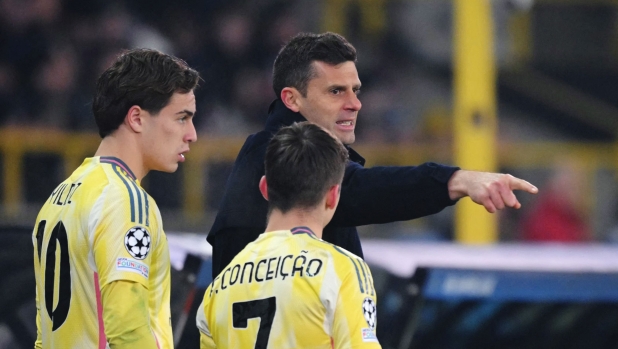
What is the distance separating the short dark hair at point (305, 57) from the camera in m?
3.44

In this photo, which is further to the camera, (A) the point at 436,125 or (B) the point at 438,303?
(A) the point at 436,125

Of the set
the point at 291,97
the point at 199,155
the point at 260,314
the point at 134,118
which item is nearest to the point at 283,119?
the point at 291,97

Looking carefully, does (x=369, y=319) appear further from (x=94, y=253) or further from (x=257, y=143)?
(x=257, y=143)

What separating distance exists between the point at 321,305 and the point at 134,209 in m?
0.66

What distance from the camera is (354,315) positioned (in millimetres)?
2568

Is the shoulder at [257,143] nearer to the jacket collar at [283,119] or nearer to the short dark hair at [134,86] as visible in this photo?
the jacket collar at [283,119]

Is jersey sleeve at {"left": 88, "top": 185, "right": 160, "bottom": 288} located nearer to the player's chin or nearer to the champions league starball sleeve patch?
the player's chin

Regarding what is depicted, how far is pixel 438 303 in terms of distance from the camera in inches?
208

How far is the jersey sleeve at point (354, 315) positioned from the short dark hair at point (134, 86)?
855 millimetres

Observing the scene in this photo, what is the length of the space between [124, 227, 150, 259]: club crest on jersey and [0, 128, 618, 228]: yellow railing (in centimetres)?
638

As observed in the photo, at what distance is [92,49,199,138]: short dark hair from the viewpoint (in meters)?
3.07

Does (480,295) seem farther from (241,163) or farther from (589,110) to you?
(589,110)

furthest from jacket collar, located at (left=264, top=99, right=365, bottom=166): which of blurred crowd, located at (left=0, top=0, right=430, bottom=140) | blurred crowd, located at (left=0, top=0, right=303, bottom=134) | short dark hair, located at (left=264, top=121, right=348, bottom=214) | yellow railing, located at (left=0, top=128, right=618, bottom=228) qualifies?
blurred crowd, located at (left=0, top=0, right=430, bottom=140)

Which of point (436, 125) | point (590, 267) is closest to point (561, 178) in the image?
point (436, 125)
